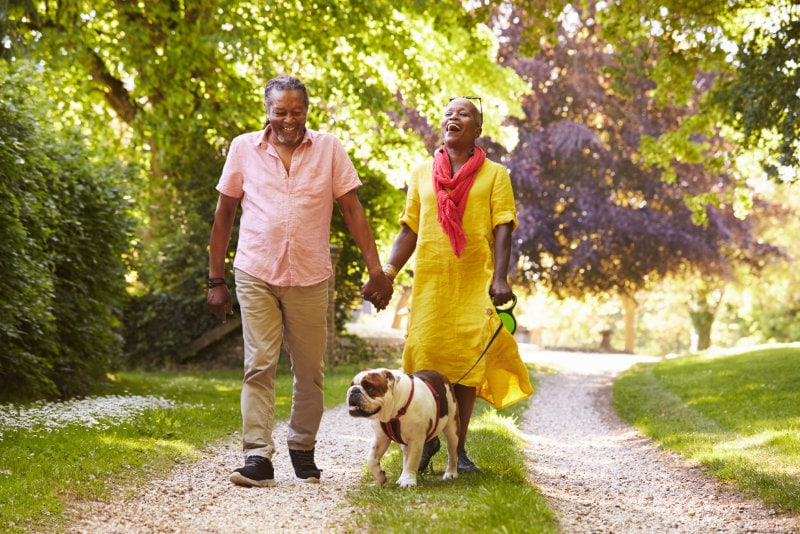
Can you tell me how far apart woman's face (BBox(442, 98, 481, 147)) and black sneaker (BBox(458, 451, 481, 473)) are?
207 cm

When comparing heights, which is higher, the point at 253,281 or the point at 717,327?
the point at 717,327

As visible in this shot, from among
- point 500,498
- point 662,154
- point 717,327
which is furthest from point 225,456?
point 717,327

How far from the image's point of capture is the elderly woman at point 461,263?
597cm

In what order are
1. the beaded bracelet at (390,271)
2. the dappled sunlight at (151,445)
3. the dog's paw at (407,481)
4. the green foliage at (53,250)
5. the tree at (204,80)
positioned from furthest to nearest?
1. the tree at (204,80)
2. the green foliage at (53,250)
3. the dappled sunlight at (151,445)
4. the beaded bracelet at (390,271)
5. the dog's paw at (407,481)

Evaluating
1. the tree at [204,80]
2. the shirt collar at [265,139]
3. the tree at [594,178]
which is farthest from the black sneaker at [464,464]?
the tree at [594,178]

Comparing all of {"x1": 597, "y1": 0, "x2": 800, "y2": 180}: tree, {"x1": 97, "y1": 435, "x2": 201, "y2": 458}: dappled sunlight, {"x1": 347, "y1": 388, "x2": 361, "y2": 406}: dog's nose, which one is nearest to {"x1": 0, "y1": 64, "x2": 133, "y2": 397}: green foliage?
{"x1": 97, "y1": 435, "x2": 201, "y2": 458}: dappled sunlight

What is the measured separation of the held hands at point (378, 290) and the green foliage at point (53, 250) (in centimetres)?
371

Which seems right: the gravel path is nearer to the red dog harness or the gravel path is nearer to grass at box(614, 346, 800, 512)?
grass at box(614, 346, 800, 512)

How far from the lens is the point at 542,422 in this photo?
1132 centimetres

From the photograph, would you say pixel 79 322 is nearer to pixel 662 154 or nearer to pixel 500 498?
pixel 500 498

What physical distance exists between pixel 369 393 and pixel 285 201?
4.55 ft

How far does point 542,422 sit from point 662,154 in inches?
368

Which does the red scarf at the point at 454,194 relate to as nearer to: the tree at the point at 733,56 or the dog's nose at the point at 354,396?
the dog's nose at the point at 354,396

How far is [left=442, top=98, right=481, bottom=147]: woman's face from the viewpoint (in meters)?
5.96
